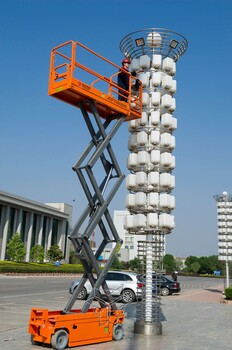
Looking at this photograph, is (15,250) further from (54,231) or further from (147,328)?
(147,328)

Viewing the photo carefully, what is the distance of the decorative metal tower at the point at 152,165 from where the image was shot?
32.4 feet

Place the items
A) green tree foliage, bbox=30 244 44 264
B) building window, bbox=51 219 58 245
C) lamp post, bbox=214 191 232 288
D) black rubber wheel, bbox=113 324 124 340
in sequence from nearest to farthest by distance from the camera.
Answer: black rubber wheel, bbox=113 324 124 340, lamp post, bbox=214 191 232 288, green tree foliage, bbox=30 244 44 264, building window, bbox=51 219 58 245

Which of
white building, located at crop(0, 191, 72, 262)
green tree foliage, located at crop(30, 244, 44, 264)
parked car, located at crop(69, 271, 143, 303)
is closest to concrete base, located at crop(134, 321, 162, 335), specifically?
parked car, located at crop(69, 271, 143, 303)

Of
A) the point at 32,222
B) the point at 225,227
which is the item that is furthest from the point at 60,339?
the point at 32,222

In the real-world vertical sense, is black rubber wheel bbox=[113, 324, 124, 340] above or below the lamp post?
below

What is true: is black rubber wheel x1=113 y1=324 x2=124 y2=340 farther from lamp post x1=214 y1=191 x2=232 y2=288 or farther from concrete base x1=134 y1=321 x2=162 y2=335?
lamp post x1=214 y1=191 x2=232 y2=288

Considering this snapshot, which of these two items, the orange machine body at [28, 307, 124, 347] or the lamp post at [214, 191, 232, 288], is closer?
the orange machine body at [28, 307, 124, 347]

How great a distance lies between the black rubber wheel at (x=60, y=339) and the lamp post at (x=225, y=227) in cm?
1800

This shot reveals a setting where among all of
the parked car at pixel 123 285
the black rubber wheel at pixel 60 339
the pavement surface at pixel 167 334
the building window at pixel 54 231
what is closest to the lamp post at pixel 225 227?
the parked car at pixel 123 285

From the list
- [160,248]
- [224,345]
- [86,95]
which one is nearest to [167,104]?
[86,95]

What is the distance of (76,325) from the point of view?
26.2ft

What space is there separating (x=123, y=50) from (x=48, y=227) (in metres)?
63.3

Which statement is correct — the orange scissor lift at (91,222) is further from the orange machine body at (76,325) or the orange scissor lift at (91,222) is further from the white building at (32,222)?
the white building at (32,222)

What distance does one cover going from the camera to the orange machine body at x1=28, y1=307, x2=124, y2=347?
7.72 m
